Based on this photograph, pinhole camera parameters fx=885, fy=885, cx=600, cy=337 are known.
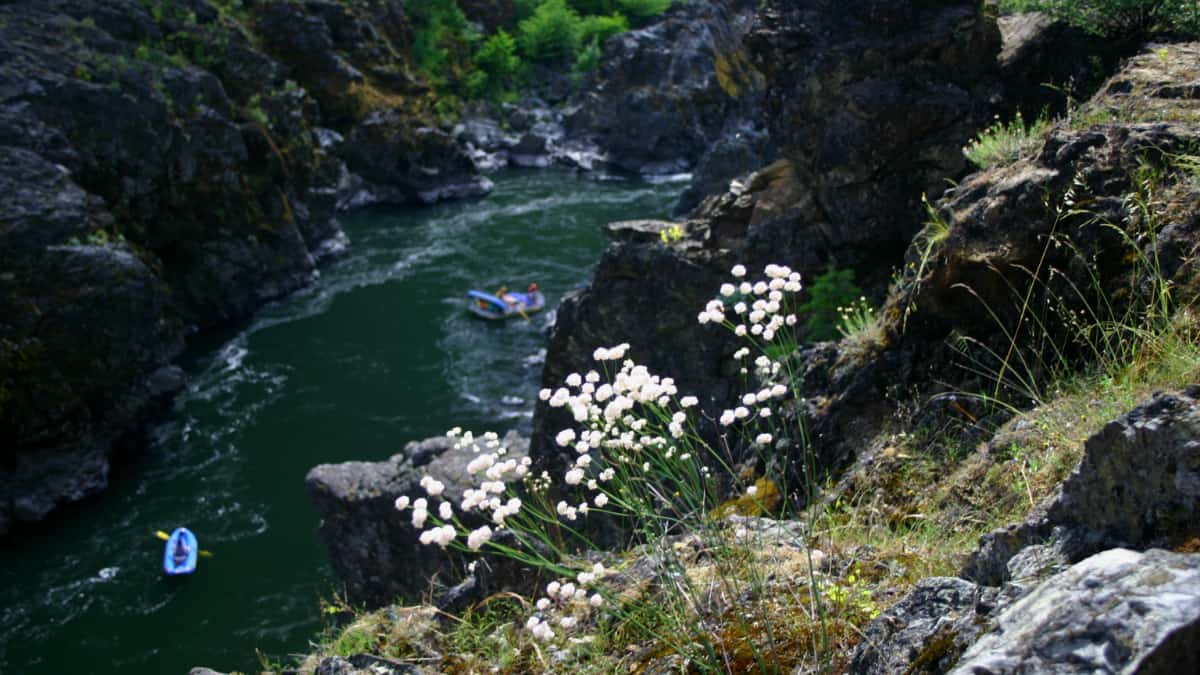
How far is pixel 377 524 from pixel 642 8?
51247 mm

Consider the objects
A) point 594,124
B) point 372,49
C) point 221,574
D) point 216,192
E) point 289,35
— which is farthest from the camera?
point 594,124

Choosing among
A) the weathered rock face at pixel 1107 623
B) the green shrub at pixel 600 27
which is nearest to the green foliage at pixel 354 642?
the weathered rock face at pixel 1107 623

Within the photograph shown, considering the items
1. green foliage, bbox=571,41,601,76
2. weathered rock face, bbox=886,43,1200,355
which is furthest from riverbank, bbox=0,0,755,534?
weathered rock face, bbox=886,43,1200,355

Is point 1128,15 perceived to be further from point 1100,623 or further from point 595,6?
point 595,6

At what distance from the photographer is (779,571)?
3357mm

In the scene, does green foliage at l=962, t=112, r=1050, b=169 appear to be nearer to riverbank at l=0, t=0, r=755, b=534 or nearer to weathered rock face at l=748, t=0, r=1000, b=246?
weathered rock face at l=748, t=0, r=1000, b=246

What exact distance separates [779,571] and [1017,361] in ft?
8.44

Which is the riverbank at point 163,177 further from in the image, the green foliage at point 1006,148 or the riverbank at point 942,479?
the green foliage at point 1006,148

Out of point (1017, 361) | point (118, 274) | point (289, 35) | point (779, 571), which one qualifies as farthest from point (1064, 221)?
point (289, 35)

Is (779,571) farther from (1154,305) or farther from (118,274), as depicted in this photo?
(118,274)

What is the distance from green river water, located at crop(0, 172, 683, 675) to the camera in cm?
1401

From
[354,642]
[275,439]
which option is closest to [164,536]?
[275,439]

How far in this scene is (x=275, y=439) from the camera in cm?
1959

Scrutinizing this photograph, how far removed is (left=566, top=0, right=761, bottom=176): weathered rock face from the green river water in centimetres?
1223
